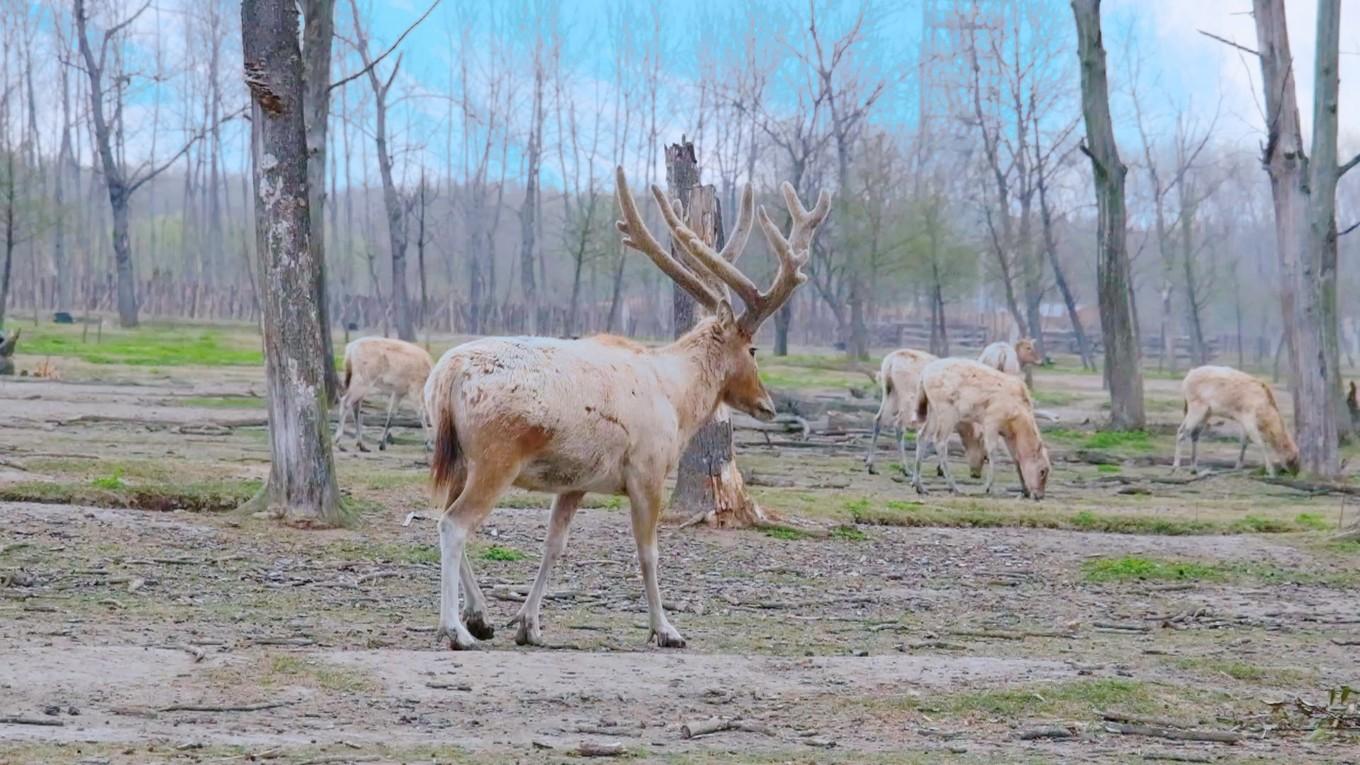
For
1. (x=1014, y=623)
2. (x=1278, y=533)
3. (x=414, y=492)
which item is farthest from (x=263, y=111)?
(x=1278, y=533)

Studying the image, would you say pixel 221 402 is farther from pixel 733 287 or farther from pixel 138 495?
pixel 733 287

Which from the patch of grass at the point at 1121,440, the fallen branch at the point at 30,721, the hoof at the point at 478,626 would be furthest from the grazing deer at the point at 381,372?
the fallen branch at the point at 30,721

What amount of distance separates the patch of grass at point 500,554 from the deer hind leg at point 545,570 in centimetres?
315

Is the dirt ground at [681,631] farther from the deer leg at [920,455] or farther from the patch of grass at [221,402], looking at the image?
the patch of grass at [221,402]

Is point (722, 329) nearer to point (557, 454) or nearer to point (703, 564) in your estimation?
point (557, 454)

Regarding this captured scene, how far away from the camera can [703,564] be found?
43.5ft

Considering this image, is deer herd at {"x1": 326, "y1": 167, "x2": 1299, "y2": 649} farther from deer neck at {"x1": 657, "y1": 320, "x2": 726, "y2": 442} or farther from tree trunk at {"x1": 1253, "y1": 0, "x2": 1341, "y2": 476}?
tree trunk at {"x1": 1253, "y1": 0, "x2": 1341, "y2": 476}

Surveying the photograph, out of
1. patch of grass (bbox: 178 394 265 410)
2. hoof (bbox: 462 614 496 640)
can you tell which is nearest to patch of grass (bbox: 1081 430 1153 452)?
patch of grass (bbox: 178 394 265 410)

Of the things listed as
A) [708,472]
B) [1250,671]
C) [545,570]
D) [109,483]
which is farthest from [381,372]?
[1250,671]

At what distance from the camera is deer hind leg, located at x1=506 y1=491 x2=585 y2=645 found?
9172mm

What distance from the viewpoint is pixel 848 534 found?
15367mm

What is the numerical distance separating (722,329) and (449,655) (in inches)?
113

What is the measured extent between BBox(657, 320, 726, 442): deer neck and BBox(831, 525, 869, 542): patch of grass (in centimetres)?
510

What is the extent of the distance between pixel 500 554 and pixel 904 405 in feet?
40.3
